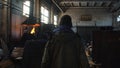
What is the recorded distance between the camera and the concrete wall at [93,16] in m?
20.9

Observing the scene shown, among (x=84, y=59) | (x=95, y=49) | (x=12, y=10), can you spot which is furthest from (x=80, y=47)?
(x=12, y=10)

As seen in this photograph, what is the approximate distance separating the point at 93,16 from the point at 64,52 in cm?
1870

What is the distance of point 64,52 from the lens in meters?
2.67

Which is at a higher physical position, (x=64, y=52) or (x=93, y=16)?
(x=93, y=16)

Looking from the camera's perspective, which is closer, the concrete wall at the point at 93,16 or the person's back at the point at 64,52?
the person's back at the point at 64,52

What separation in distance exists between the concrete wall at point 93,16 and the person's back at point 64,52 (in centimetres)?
1836

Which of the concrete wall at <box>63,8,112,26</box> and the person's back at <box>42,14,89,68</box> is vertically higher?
the concrete wall at <box>63,8,112,26</box>

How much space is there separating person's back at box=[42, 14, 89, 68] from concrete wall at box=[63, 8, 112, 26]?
1836 centimetres

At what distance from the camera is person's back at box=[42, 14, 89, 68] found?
104 inches

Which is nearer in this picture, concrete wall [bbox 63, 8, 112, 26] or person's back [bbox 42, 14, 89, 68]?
person's back [bbox 42, 14, 89, 68]

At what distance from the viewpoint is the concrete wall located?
2086 centimetres

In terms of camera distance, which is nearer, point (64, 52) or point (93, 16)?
point (64, 52)

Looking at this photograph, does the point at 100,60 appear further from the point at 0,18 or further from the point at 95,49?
the point at 0,18

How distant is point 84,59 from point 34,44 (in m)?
1.36
